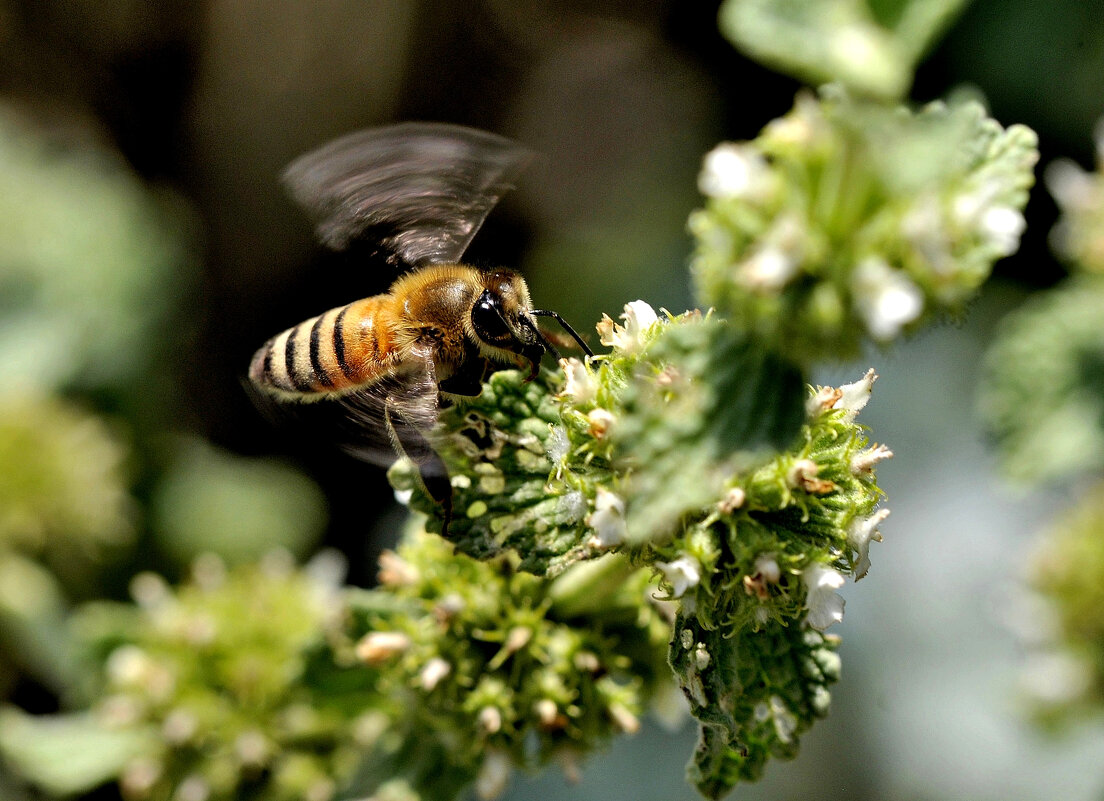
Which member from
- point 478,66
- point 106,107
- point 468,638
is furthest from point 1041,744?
point 106,107

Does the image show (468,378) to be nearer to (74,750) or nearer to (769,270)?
(769,270)

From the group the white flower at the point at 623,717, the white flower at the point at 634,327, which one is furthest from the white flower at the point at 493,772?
the white flower at the point at 634,327

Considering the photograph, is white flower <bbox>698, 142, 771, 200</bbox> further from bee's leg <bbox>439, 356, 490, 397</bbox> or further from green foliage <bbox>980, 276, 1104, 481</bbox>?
green foliage <bbox>980, 276, 1104, 481</bbox>

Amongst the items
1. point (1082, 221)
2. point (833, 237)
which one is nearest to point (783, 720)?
point (833, 237)

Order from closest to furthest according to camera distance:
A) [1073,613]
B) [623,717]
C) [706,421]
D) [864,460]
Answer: [706,421]
[864,460]
[623,717]
[1073,613]

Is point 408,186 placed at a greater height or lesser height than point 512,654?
greater

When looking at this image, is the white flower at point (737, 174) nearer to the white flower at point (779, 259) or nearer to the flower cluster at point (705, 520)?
the white flower at point (779, 259)

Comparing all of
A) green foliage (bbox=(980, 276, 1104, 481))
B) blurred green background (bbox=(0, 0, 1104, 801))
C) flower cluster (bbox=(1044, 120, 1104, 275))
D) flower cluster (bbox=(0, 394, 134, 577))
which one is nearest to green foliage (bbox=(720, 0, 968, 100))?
green foliage (bbox=(980, 276, 1104, 481))
